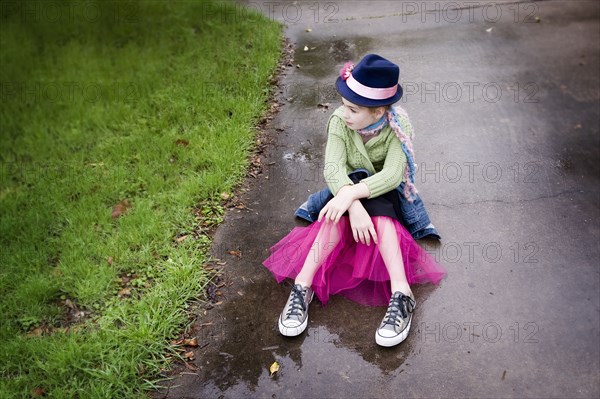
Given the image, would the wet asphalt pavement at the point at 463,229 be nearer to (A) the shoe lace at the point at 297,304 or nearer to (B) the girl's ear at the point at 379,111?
(A) the shoe lace at the point at 297,304

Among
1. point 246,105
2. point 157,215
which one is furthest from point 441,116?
point 157,215

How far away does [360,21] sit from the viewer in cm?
642

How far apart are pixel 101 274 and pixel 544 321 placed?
2694 mm

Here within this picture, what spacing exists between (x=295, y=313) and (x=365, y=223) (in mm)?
637

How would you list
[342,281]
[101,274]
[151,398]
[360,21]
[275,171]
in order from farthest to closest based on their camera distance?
1. [360,21]
2. [275,171]
3. [101,274]
4. [342,281]
5. [151,398]

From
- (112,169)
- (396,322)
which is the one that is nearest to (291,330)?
(396,322)

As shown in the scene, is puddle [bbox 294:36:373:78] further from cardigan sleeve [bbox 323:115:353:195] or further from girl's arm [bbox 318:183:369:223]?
girl's arm [bbox 318:183:369:223]

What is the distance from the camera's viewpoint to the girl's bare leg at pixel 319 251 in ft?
9.45

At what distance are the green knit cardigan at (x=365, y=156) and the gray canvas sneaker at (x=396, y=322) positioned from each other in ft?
1.96

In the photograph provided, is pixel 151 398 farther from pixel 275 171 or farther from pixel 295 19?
pixel 295 19

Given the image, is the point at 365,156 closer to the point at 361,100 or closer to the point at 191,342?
the point at 361,100

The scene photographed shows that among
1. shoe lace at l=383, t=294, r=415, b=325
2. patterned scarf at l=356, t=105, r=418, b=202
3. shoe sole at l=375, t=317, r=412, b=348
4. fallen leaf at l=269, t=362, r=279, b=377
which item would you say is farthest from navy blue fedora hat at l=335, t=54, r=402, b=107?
fallen leaf at l=269, t=362, r=279, b=377

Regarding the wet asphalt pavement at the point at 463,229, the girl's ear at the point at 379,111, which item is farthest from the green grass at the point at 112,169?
the girl's ear at the point at 379,111

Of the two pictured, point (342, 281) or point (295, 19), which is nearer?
point (342, 281)
